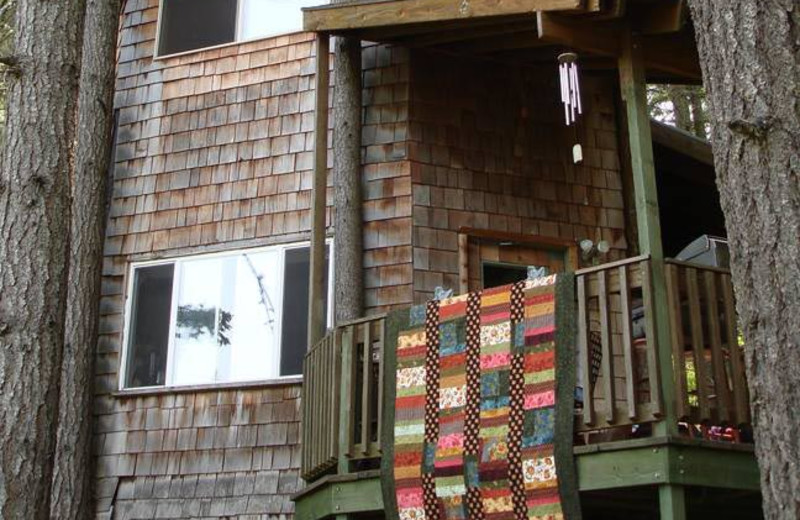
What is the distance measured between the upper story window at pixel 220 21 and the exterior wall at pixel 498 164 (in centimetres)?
161

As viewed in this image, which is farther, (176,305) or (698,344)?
(176,305)

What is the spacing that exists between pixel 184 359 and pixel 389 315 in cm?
306

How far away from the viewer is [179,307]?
9.90 meters

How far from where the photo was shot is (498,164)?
9469 mm

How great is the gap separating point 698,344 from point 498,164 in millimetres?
3473

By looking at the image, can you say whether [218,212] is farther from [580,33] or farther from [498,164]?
[580,33]

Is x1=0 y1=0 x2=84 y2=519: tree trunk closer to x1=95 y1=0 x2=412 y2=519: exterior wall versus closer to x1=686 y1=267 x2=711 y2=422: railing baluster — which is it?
x1=95 y1=0 x2=412 y2=519: exterior wall

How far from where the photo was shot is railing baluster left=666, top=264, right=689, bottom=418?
611 cm

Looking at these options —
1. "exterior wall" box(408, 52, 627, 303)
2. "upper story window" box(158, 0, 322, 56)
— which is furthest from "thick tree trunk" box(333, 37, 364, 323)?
"upper story window" box(158, 0, 322, 56)

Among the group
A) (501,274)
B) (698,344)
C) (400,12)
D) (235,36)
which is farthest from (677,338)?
(235,36)

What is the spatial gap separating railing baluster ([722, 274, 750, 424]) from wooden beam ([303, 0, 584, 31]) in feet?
7.34

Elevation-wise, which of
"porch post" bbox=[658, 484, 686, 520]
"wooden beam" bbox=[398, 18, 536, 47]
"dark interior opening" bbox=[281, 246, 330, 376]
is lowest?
"porch post" bbox=[658, 484, 686, 520]

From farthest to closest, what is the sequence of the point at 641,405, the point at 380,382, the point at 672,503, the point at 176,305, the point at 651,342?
the point at 176,305, the point at 380,382, the point at 651,342, the point at 641,405, the point at 672,503

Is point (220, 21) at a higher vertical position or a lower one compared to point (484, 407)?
higher
